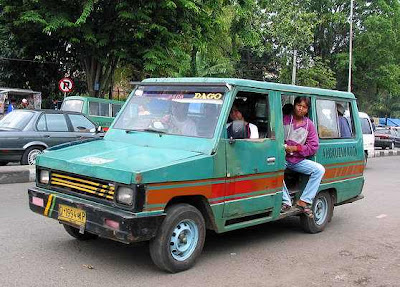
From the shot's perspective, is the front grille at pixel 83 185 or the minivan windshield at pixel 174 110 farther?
the minivan windshield at pixel 174 110

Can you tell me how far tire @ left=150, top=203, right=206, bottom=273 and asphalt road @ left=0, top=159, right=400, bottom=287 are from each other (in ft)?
0.40

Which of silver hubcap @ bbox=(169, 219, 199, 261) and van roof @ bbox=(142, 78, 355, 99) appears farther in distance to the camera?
van roof @ bbox=(142, 78, 355, 99)

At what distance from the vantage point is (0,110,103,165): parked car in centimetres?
1061

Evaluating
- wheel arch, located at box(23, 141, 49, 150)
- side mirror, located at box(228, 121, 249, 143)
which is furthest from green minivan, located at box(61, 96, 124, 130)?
side mirror, located at box(228, 121, 249, 143)

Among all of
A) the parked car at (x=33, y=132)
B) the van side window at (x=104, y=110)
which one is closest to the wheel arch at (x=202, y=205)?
the parked car at (x=33, y=132)

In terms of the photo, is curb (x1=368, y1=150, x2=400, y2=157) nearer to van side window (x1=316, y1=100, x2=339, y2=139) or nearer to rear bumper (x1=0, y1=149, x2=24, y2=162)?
van side window (x1=316, y1=100, x2=339, y2=139)

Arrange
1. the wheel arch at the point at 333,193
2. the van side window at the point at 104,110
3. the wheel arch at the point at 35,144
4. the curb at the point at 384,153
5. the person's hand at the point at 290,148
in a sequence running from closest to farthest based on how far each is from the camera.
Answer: the person's hand at the point at 290,148 < the wheel arch at the point at 333,193 < the wheel arch at the point at 35,144 < the van side window at the point at 104,110 < the curb at the point at 384,153

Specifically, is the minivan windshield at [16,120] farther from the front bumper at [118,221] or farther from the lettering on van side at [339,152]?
the lettering on van side at [339,152]

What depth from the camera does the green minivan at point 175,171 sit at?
13.7ft

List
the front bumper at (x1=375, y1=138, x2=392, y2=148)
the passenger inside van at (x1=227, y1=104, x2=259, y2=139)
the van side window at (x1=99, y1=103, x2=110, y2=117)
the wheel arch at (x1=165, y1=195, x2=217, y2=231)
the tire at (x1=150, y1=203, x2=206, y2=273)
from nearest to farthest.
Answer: the tire at (x1=150, y1=203, x2=206, y2=273) → the wheel arch at (x1=165, y1=195, x2=217, y2=231) → the passenger inside van at (x1=227, y1=104, x2=259, y2=139) → the van side window at (x1=99, y1=103, x2=110, y2=117) → the front bumper at (x1=375, y1=138, x2=392, y2=148)

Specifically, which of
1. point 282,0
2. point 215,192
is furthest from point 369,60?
point 215,192

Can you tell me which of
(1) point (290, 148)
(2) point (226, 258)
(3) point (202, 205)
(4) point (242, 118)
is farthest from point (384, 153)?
(3) point (202, 205)

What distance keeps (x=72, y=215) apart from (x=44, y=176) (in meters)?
0.67

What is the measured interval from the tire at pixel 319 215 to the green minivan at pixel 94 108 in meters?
10.1
